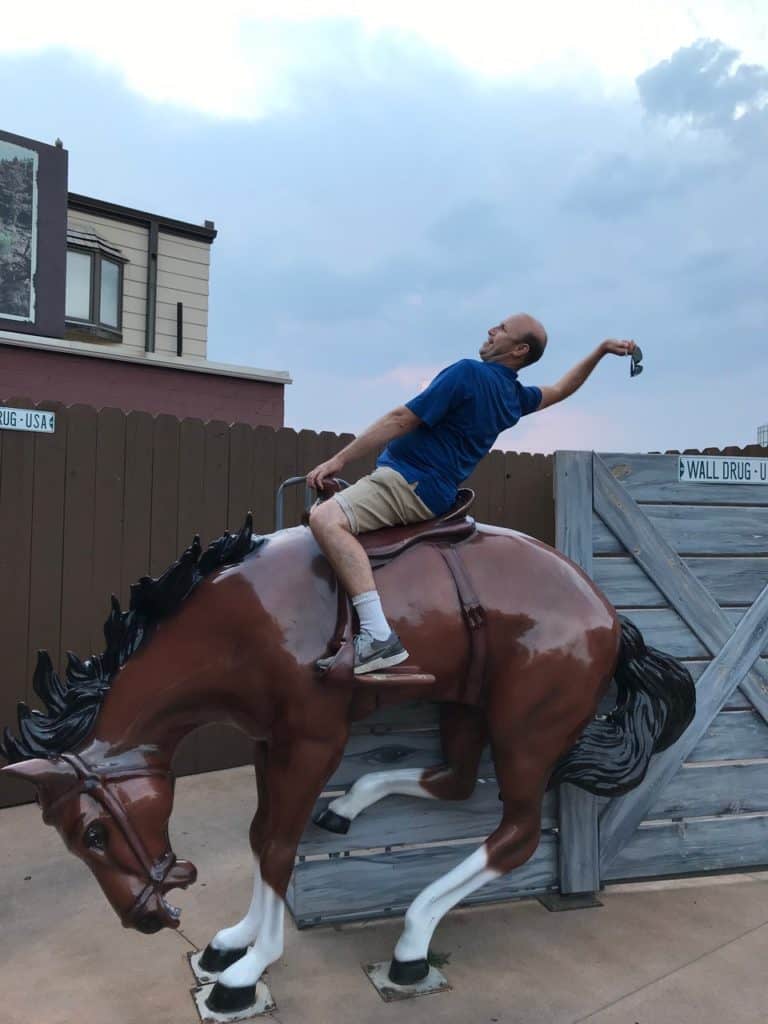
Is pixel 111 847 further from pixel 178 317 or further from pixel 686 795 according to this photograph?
pixel 178 317

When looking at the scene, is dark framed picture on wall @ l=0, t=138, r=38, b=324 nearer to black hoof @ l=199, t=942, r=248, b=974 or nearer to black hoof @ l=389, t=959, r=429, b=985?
black hoof @ l=199, t=942, r=248, b=974

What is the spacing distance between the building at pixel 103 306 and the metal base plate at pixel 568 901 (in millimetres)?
4900

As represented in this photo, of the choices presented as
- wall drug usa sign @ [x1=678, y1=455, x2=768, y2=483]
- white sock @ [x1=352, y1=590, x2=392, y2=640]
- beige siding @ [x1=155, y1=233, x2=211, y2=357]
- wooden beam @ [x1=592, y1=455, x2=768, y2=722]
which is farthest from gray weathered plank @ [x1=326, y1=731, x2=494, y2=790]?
beige siding @ [x1=155, y1=233, x2=211, y2=357]

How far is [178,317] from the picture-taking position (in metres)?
9.31

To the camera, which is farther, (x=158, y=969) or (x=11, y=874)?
(x=11, y=874)

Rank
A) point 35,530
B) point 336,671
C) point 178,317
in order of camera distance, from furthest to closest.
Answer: point 178,317 → point 35,530 → point 336,671

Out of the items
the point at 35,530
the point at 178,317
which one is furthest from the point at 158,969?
the point at 178,317

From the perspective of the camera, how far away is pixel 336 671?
7.25ft

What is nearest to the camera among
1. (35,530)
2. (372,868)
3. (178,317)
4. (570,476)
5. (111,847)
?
(111,847)

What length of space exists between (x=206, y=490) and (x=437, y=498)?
100 inches

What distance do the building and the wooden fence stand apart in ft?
6.10

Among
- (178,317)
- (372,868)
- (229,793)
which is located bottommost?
(229,793)

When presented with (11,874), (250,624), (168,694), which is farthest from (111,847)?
(11,874)

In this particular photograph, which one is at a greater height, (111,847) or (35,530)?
(35,530)
